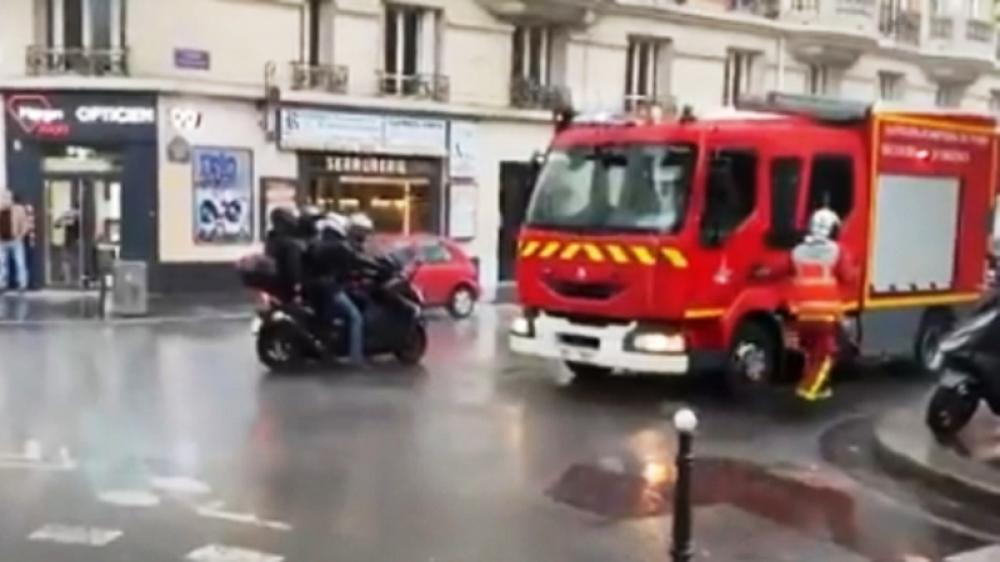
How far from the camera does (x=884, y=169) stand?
14773 mm

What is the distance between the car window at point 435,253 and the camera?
22906 millimetres

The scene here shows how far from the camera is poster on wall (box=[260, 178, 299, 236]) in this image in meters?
26.4

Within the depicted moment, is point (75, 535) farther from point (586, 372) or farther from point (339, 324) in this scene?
point (586, 372)

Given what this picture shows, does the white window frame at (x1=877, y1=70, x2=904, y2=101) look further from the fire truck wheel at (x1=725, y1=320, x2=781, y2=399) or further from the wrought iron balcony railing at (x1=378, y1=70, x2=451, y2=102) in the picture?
the fire truck wheel at (x1=725, y1=320, x2=781, y2=399)

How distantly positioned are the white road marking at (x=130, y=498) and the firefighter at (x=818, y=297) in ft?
22.7

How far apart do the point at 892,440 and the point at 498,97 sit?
1998 centimetres

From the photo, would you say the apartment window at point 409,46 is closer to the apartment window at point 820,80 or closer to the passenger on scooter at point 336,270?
the apartment window at point 820,80

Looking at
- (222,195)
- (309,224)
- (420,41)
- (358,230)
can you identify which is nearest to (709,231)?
(309,224)

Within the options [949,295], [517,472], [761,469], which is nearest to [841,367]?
[949,295]

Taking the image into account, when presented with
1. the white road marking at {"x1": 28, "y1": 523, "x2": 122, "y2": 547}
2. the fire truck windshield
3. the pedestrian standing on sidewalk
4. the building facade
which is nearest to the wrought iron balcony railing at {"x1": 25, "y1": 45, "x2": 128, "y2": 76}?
the building facade

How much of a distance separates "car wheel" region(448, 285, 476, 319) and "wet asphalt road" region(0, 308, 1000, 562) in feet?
25.4

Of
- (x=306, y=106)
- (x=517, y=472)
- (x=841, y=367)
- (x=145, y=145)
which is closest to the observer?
(x=517, y=472)

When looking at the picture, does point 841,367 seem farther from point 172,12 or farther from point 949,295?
point 172,12

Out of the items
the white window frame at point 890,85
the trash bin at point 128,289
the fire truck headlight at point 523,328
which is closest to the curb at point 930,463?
the fire truck headlight at point 523,328
